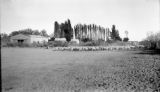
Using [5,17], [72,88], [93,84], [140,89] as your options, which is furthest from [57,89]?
[5,17]

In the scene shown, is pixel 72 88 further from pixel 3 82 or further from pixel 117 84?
pixel 3 82

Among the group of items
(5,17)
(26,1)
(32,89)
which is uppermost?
(26,1)

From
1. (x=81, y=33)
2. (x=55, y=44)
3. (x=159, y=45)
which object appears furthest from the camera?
(x=81, y=33)

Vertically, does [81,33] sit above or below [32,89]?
above

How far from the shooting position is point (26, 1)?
328 inches

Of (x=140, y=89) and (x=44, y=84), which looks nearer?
(x=140, y=89)

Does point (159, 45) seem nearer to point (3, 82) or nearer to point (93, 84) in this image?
point (93, 84)

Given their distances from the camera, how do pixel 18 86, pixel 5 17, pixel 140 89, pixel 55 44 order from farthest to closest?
pixel 55 44 → pixel 5 17 → pixel 18 86 → pixel 140 89

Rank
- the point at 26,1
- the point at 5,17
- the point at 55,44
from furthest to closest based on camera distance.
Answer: the point at 55,44 < the point at 26,1 < the point at 5,17

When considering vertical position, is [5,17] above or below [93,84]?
above

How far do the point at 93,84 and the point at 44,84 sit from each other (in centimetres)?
194

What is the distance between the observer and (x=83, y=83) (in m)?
5.40

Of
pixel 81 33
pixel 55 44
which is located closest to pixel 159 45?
pixel 55 44

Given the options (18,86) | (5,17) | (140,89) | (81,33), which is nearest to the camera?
(140,89)
